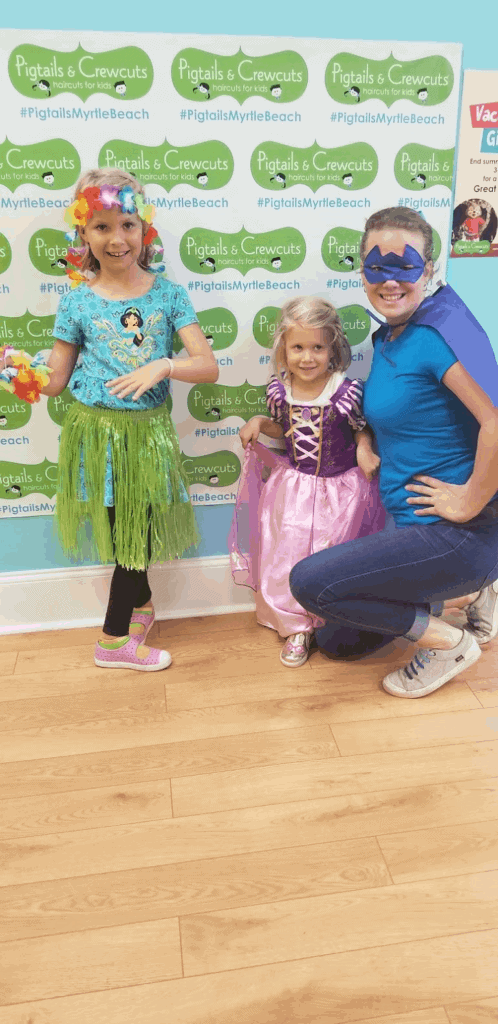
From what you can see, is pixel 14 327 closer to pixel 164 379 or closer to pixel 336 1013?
pixel 164 379

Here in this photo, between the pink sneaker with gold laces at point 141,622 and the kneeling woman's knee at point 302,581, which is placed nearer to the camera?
the kneeling woman's knee at point 302,581

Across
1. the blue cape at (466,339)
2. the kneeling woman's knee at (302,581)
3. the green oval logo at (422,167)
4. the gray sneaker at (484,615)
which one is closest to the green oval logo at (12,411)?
the kneeling woman's knee at (302,581)

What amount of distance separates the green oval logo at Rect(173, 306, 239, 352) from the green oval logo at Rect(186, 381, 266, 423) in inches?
4.7

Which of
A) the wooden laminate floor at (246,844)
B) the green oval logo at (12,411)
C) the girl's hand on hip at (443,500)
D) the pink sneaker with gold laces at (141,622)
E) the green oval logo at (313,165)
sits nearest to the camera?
the wooden laminate floor at (246,844)

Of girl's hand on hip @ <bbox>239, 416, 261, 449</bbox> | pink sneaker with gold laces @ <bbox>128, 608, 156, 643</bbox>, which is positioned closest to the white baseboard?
pink sneaker with gold laces @ <bbox>128, 608, 156, 643</bbox>

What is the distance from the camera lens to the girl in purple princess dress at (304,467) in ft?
6.11

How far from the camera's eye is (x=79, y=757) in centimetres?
165

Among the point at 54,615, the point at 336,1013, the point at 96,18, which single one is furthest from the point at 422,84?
the point at 336,1013

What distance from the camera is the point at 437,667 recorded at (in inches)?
71.8

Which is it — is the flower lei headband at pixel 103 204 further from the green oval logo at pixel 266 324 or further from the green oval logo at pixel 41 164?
the green oval logo at pixel 266 324

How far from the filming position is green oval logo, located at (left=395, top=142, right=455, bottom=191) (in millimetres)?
1892

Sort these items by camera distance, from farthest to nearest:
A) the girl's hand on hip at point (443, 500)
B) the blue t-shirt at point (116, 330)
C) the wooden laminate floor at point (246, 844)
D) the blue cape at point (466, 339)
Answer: the blue t-shirt at point (116, 330), the girl's hand on hip at point (443, 500), the blue cape at point (466, 339), the wooden laminate floor at point (246, 844)

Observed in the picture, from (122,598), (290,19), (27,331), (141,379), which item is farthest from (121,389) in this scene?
(290,19)

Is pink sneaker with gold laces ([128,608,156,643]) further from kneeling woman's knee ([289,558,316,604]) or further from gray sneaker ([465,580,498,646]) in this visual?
gray sneaker ([465,580,498,646])
